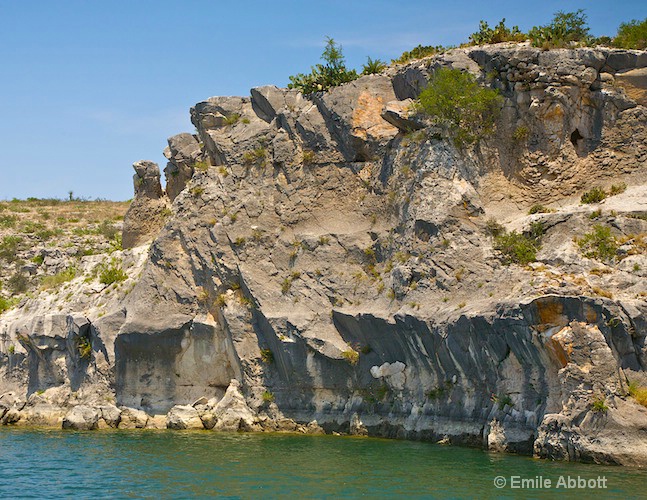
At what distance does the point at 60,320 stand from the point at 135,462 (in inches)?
542

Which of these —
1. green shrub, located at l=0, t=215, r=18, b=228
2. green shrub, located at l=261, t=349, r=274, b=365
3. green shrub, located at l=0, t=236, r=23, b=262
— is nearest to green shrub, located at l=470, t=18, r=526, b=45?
green shrub, located at l=261, t=349, r=274, b=365

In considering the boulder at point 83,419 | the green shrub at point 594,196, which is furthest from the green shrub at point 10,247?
the green shrub at point 594,196

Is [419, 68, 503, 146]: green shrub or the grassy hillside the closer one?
[419, 68, 503, 146]: green shrub

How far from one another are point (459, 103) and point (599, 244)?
331 inches

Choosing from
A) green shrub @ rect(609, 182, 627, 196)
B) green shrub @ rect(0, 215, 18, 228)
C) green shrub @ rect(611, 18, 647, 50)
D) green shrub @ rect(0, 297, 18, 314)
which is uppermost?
green shrub @ rect(611, 18, 647, 50)

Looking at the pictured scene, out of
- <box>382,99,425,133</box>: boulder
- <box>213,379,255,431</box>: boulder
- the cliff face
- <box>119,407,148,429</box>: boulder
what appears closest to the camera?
the cliff face

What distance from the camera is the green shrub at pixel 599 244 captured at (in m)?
26.6

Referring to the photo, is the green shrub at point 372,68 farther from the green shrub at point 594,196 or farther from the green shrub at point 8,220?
the green shrub at point 8,220

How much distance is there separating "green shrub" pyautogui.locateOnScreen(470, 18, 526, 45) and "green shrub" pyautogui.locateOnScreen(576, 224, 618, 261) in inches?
412

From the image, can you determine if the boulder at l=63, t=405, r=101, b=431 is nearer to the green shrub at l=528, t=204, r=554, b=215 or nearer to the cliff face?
the cliff face

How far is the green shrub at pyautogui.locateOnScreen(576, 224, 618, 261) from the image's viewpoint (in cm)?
2664

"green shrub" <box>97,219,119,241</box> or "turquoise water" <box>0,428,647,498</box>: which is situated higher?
"green shrub" <box>97,219,119,241</box>

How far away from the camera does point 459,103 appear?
32688 millimetres

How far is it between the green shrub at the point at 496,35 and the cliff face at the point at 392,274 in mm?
1251
